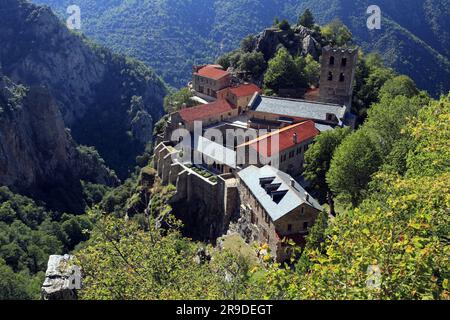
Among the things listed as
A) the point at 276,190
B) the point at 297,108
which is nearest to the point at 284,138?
the point at 297,108

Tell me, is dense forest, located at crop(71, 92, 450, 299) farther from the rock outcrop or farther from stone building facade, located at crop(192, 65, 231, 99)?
the rock outcrop

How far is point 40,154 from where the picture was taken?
112 meters

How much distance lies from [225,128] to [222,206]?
16.5 meters

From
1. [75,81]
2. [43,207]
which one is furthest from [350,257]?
[75,81]

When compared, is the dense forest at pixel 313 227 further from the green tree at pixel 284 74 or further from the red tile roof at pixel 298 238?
the red tile roof at pixel 298 238

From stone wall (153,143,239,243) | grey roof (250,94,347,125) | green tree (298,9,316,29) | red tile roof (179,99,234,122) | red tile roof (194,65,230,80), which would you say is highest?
green tree (298,9,316,29)

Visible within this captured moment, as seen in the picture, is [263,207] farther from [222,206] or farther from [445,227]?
[445,227]

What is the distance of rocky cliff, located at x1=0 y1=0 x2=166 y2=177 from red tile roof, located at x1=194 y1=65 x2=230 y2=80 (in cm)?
5853

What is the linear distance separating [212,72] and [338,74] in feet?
69.7

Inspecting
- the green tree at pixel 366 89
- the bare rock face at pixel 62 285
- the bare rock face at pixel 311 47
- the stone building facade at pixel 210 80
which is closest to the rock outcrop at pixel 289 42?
the bare rock face at pixel 311 47

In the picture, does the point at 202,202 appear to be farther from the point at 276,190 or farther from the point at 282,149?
the point at 276,190

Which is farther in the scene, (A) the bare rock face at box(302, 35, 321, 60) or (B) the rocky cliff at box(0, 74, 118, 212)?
(B) the rocky cliff at box(0, 74, 118, 212)

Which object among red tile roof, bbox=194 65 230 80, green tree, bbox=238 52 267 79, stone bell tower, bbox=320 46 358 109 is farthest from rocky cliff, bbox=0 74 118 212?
stone bell tower, bbox=320 46 358 109

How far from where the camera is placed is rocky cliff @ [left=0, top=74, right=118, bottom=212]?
100 meters
